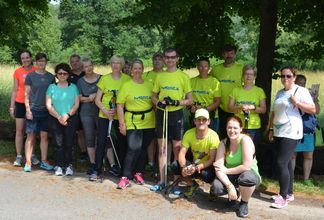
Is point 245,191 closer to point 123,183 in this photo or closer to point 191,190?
point 191,190

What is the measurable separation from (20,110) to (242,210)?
13.5ft

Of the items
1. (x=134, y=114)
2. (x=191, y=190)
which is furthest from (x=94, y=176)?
(x=191, y=190)

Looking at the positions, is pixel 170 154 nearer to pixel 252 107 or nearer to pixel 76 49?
pixel 252 107

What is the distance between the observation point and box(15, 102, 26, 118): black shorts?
774 centimetres

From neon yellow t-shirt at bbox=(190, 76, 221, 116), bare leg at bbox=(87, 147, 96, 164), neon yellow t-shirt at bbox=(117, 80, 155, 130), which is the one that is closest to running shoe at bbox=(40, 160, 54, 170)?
bare leg at bbox=(87, 147, 96, 164)

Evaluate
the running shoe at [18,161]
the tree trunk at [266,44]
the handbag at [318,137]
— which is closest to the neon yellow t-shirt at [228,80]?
the handbag at [318,137]

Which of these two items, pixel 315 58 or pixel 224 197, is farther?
pixel 315 58

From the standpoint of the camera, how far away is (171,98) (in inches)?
258

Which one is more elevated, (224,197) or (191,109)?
(191,109)

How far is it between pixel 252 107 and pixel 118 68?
208cm

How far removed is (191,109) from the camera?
7051mm

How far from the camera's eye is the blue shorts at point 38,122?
7496 mm

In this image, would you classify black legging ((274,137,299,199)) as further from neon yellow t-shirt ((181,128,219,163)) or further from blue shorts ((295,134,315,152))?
blue shorts ((295,134,315,152))

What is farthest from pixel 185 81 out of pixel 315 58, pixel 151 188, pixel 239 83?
pixel 315 58
